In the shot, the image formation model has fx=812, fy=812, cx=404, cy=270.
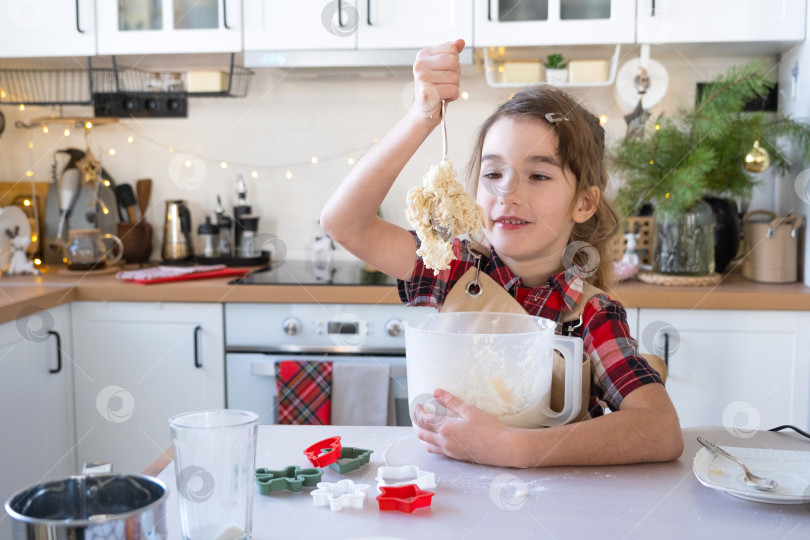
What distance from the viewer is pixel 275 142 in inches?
98.9

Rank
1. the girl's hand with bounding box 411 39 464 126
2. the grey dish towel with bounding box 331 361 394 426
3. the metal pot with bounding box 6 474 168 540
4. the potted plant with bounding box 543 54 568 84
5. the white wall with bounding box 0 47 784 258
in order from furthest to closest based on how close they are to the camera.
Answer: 1. the white wall with bounding box 0 47 784 258
2. the potted plant with bounding box 543 54 568 84
3. the grey dish towel with bounding box 331 361 394 426
4. the girl's hand with bounding box 411 39 464 126
5. the metal pot with bounding box 6 474 168 540

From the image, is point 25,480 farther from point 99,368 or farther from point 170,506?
point 170,506

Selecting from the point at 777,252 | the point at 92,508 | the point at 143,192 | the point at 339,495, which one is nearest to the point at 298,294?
the point at 143,192

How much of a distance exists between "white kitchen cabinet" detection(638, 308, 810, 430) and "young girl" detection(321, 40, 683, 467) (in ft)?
2.50

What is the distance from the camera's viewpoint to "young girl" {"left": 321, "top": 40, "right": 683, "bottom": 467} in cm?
82

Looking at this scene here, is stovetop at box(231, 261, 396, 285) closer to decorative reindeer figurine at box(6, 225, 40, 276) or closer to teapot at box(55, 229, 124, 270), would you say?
teapot at box(55, 229, 124, 270)

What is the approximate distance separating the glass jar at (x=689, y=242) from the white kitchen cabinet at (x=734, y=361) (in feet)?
0.53

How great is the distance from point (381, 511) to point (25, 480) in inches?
60.2

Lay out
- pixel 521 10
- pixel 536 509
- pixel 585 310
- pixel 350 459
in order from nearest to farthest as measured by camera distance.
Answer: pixel 536 509 < pixel 350 459 < pixel 585 310 < pixel 521 10

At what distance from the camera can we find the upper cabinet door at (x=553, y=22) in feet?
6.77

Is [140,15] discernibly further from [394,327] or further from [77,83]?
[394,327]

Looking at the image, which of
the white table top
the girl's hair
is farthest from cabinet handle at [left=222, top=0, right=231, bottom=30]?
the white table top

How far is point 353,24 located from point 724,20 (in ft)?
3.09

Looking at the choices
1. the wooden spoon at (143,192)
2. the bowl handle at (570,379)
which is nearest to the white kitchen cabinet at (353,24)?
the wooden spoon at (143,192)
